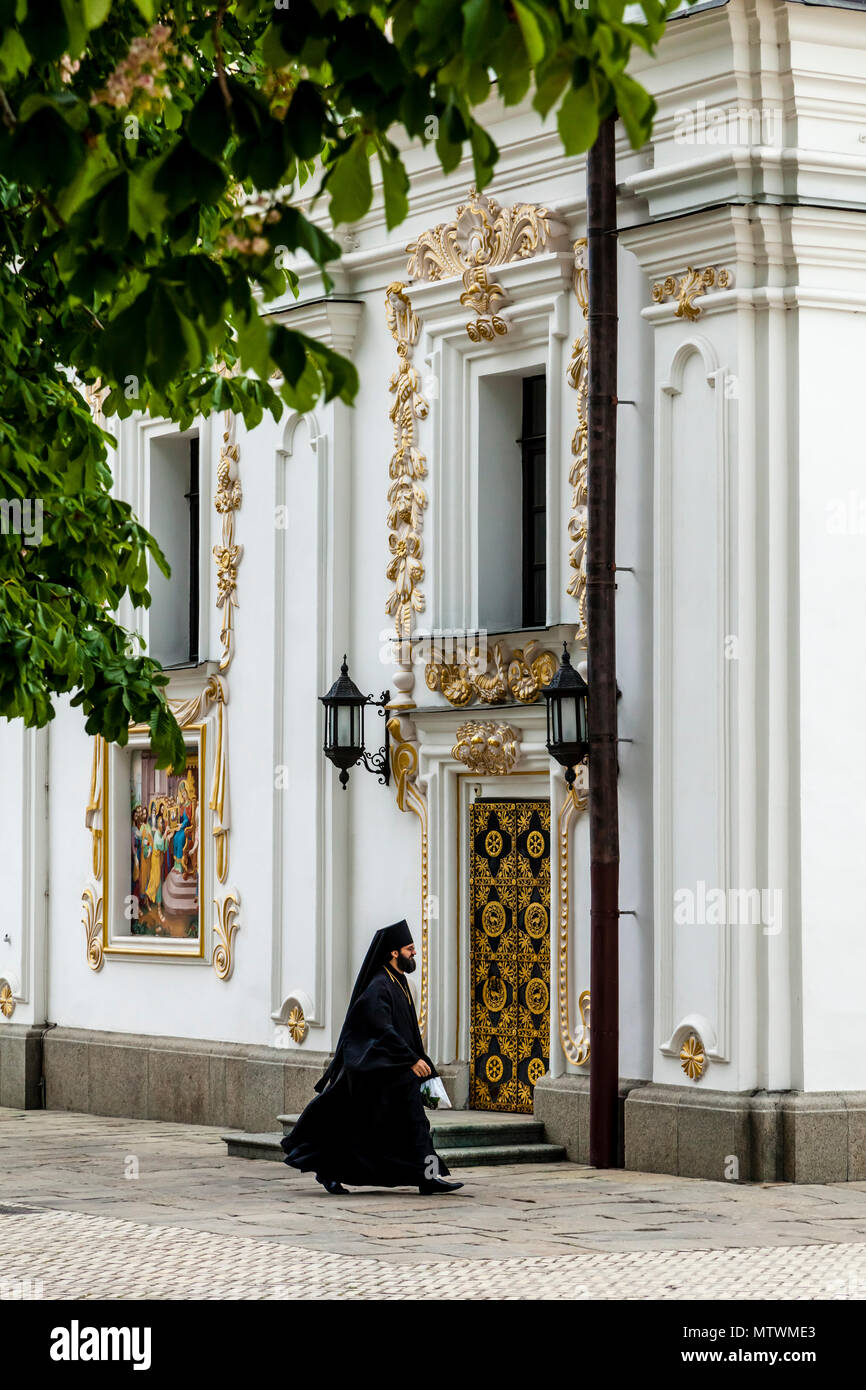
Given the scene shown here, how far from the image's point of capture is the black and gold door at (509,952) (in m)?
16.2

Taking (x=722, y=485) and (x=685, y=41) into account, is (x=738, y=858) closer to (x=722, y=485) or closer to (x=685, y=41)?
(x=722, y=485)

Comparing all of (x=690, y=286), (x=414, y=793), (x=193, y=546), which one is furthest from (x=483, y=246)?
(x=193, y=546)

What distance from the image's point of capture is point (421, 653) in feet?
56.2

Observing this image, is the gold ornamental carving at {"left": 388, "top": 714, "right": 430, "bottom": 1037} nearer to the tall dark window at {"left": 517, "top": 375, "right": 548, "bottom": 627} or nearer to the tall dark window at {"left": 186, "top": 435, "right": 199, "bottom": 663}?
the tall dark window at {"left": 517, "top": 375, "right": 548, "bottom": 627}

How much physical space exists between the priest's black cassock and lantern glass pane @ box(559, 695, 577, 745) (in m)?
2.18

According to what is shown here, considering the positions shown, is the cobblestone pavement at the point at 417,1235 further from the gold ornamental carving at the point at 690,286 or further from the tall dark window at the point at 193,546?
the tall dark window at the point at 193,546

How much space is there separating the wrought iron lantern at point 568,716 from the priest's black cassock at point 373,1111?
2123mm

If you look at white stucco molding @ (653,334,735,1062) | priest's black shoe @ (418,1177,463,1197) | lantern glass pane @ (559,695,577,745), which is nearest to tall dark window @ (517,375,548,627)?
lantern glass pane @ (559,695,577,745)

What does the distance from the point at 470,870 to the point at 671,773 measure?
8.45ft

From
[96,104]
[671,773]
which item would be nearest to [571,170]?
[671,773]

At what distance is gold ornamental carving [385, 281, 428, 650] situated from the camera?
56.5ft

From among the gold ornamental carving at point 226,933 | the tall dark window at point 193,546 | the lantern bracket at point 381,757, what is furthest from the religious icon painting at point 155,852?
the lantern bracket at point 381,757

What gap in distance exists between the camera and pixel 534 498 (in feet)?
55.7

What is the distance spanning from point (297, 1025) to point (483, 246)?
6.16 metres
